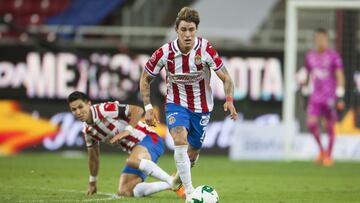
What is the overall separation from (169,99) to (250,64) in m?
11.5

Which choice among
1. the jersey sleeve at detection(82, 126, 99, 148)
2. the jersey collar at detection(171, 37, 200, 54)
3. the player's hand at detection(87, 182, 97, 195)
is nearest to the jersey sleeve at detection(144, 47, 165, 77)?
the jersey collar at detection(171, 37, 200, 54)

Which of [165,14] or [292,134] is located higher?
[165,14]

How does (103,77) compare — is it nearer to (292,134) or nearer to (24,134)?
(24,134)

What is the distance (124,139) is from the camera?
11.1 m

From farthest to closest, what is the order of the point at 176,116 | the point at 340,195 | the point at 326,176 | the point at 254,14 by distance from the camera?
the point at 254,14, the point at 326,176, the point at 340,195, the point at 176,116

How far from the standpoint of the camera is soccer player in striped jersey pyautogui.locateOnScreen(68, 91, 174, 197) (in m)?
10.7

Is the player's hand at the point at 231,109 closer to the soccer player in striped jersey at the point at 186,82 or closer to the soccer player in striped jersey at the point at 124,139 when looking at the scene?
the soccer player in striped jersey at the point at 186,82

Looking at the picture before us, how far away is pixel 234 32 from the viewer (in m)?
22.6

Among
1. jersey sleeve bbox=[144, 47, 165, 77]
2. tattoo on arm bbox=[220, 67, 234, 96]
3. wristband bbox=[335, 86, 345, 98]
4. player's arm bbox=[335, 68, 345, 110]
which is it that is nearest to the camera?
tattoo on arm bbox=[220, 67, 234, 96]

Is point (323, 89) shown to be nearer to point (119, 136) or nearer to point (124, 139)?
point (124, 139)

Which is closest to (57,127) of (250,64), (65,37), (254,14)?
(65,37)

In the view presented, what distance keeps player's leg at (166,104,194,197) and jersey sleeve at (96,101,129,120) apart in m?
1.04

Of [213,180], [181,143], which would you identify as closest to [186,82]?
[181,143]

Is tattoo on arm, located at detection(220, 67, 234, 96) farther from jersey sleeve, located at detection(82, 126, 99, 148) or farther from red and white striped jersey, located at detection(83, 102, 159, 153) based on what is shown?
jersey sleeve, located at detection(82, 126, 99, 148)
